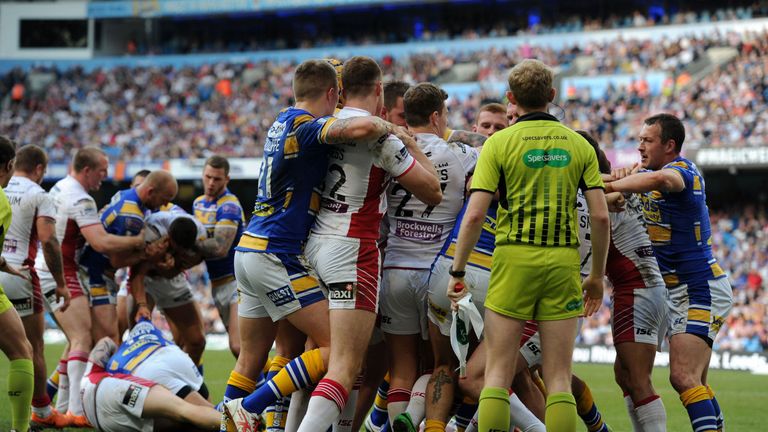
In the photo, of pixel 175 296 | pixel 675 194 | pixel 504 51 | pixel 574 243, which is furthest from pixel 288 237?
pixel 504 51

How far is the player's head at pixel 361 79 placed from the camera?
21.5ft

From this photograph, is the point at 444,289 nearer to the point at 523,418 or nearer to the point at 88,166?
the point at 523,418

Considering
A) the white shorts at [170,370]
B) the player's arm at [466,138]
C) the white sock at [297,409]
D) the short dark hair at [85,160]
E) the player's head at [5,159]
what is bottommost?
the white shorts at [170,370]

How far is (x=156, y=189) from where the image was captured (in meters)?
9.79

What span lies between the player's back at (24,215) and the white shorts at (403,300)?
362cm

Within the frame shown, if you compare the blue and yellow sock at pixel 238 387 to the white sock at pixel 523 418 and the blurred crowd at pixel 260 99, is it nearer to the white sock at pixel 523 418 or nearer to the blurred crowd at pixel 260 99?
the white sock at pixel 523 418

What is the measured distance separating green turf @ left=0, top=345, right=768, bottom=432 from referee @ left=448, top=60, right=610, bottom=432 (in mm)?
4457

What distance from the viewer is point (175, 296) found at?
10.7 m

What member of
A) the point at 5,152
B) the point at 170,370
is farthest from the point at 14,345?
the point at 5,152

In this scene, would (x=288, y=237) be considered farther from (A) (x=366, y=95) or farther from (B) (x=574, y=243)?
(B) (x=574, y=243)

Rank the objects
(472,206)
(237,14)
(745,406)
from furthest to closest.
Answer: (237,14) → (745,406) → (472,206)

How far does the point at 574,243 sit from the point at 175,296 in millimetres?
6009

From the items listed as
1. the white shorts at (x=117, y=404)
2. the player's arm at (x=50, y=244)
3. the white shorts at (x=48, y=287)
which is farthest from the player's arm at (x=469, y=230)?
the white shorts at (x=48, y=287)

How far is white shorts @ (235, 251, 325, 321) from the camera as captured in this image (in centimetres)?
633
